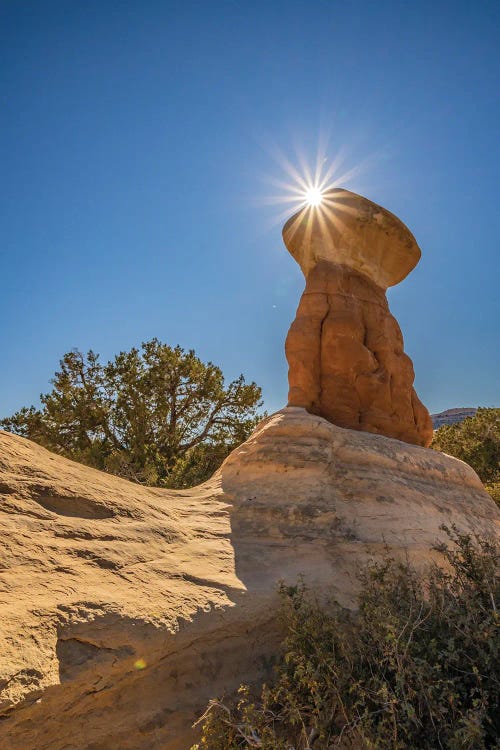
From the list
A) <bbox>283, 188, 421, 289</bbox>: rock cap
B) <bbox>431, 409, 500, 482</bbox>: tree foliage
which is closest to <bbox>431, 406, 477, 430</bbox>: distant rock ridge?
<bbox>431, 409, 500, 482</bbox>: tree foliage

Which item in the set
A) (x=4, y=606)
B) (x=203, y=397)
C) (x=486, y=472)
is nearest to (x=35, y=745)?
(x=4, y=606)

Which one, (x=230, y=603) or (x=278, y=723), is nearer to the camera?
(x=278, y=723)

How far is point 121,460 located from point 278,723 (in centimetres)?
1246

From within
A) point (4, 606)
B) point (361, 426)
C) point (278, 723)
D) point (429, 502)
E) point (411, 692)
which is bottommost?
point (278, 723)

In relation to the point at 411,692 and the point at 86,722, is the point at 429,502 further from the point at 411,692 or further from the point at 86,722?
the point at 86,722

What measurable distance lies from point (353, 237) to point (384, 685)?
10963mm

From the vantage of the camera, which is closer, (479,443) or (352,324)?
(352,324)

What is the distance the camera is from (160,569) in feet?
12.1

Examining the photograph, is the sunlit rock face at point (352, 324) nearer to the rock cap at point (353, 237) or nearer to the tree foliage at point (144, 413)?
the rock cap at point (353, 237)

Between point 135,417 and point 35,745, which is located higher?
point 135,417

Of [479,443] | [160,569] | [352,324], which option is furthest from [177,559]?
[479,443]

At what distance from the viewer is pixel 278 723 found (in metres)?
2.85

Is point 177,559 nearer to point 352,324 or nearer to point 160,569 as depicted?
point 160,569

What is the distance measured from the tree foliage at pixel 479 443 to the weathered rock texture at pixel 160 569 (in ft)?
52.0
